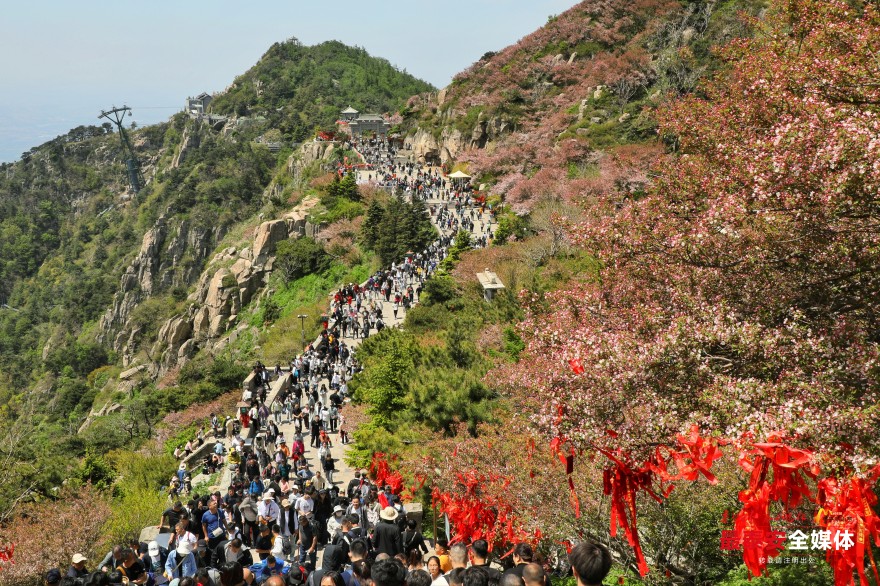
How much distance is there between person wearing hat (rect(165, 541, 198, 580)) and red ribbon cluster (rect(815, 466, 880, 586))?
715cm

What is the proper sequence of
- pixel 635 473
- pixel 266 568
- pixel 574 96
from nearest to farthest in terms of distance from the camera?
1. pixel 635 473
2. pixel 266 568
3. pixel 574 96

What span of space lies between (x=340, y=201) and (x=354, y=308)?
2223 centimetres

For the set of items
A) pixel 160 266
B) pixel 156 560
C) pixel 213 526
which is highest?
pixel 160 266

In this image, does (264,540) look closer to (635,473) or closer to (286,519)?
(286,519)

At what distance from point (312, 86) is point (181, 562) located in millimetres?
106325

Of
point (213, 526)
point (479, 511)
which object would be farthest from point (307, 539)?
point (479, 511)

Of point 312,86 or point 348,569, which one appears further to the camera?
point 312,86

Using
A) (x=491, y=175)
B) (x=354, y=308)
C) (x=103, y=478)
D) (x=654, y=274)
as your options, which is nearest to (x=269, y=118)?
(x=491, y=175)

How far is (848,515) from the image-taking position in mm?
5742

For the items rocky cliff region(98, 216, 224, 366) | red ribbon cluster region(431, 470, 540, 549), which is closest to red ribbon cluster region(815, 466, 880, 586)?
red ribbon cluster region(431, 470, 540, 549)

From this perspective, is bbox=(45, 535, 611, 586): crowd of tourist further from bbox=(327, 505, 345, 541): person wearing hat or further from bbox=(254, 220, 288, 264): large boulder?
bbox=(254, 220, 288, 264): large boulder

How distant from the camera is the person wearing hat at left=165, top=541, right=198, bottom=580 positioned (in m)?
8.63

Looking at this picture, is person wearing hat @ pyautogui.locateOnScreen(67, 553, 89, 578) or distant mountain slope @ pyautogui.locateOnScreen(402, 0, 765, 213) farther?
distant mountain slope @ pyautogui.locateOnScreen(402, 0, 765, 213)

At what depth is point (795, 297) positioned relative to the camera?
7.98m
